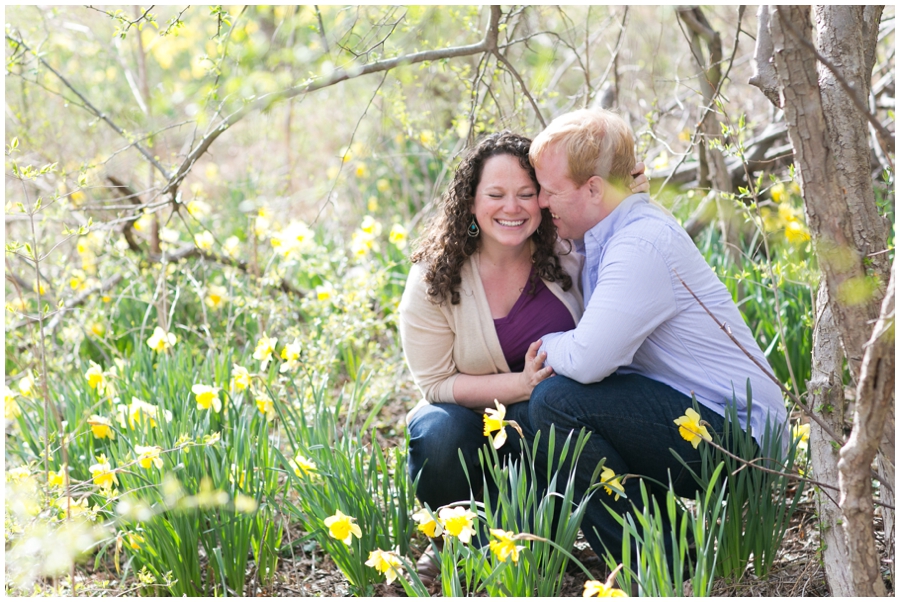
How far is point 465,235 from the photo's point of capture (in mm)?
2164

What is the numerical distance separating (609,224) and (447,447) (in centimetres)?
71

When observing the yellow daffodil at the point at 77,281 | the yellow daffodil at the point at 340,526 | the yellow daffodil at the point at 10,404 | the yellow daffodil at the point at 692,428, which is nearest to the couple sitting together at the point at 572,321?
the yellow daffodil at the point at 692,428

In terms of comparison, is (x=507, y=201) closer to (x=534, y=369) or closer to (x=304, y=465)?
(x=534, y=369)

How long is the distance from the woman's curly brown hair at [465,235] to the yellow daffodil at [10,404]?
1.32 m

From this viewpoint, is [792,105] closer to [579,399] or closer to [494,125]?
[579,399]

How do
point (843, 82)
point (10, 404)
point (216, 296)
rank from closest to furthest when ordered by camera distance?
1. point (843, 82)
2. point (10, 404)
3. point (216, 296)

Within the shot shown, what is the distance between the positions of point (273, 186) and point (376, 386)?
2.65 meters

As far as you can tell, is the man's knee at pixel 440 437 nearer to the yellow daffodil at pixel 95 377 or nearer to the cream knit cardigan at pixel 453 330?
the cream knit cardigan at pixel 453 330

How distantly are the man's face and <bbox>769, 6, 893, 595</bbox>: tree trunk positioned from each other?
1.97ft

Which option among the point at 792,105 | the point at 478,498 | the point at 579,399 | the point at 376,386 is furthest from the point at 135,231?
the point at 792,105

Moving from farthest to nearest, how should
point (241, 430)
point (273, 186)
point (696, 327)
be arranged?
point (273, 186)
point (241, 430)
point (696, 327)

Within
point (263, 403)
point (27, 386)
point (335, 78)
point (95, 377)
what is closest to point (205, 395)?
point (263, 403)

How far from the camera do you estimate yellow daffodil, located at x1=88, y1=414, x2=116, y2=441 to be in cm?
202

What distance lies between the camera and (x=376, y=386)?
10.6ft
